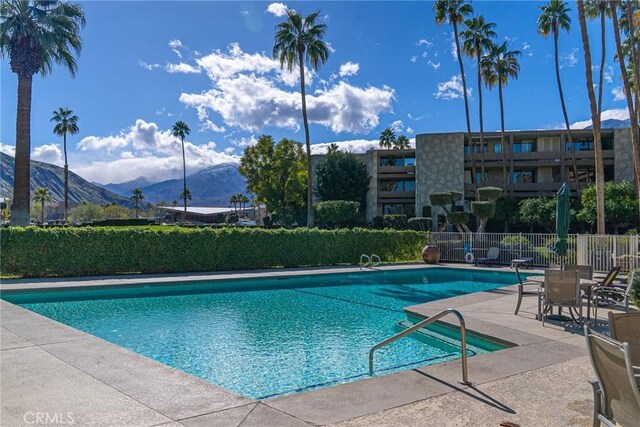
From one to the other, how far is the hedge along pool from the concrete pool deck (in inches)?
52.9

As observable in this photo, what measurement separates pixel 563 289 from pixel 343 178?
36203mm

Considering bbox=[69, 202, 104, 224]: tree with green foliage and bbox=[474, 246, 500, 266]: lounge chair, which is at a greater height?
bbox=[69, 202, 104, 224]: tree with green foliage

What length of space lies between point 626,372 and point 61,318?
1122 cm

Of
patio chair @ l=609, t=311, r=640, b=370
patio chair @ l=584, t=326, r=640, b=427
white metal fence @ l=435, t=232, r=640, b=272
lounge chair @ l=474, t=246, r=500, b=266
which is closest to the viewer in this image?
patio chair @ l=584, t=326, r=640, b=427

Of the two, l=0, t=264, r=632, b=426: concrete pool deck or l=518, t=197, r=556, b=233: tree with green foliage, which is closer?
l=0, t=264, r=632, b=426: concrete pool deck

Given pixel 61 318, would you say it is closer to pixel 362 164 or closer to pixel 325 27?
pixel 325 27

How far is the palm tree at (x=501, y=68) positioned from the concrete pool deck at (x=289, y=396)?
3716cm

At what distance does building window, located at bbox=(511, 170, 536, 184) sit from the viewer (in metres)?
41.3

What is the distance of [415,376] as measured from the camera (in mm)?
5168

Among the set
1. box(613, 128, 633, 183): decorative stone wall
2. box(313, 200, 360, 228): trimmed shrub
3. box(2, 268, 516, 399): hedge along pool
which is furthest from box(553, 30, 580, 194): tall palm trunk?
box(2, 268, 516, 399): hedge along pool

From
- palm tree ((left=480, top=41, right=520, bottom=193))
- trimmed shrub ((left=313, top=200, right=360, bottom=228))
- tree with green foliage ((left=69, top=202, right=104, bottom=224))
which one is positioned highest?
palm tree ((left=480, top=41, right=520, bottom=193))

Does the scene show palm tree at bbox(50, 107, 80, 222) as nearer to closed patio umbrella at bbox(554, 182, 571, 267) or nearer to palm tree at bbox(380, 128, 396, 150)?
palm tree at bbox(380, 128, 396, 150)

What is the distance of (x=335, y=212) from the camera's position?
40375 millimetres

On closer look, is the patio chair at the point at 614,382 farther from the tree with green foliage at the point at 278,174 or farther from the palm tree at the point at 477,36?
the tree with green foliage at the point at 278,174
